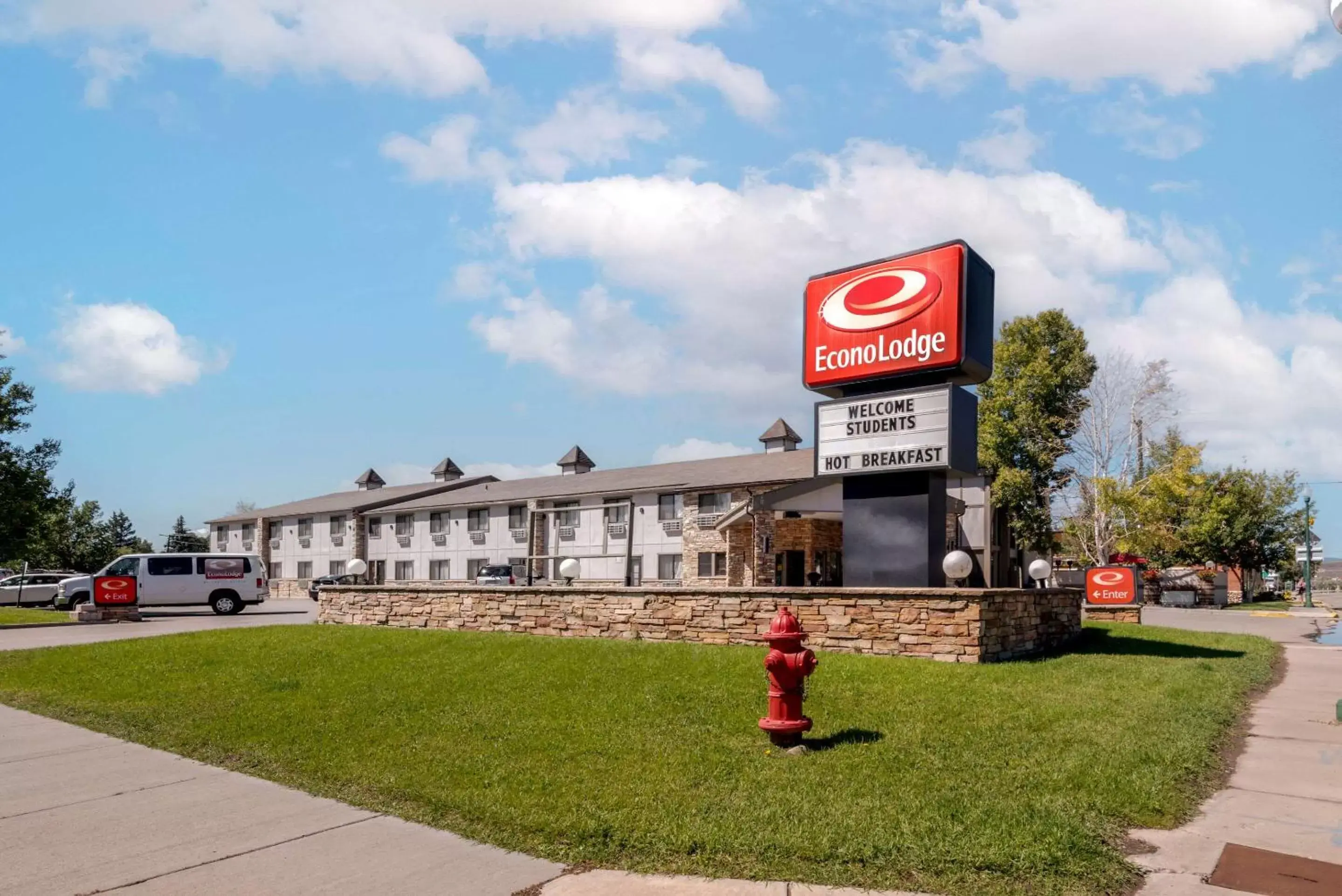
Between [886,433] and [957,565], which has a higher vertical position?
[886,433]

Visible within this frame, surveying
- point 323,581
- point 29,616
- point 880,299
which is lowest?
point 323,581

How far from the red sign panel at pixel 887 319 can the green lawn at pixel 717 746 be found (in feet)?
15.8

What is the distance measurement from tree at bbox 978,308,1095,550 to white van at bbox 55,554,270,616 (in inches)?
1133

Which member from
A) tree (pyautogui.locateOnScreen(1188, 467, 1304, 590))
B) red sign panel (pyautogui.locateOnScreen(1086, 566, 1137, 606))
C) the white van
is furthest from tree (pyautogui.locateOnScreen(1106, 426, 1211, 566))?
the white van

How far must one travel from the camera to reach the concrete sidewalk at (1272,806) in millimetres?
5148

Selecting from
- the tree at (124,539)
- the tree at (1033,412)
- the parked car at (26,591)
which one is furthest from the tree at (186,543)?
the tree at (1033,412)

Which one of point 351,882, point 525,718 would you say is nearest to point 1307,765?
point 525,718

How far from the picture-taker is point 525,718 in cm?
885

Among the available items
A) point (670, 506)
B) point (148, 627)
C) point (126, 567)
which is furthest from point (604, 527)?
point (148, 627)

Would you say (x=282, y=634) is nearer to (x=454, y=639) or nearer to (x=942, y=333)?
(x=454, y=639)

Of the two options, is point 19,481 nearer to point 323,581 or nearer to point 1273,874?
point 323,581

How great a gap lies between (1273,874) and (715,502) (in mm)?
34008

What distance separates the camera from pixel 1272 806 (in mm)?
6395

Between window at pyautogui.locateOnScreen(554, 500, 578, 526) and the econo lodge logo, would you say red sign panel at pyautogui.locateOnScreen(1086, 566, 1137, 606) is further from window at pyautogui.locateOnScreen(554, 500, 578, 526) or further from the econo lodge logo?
window at pyautogui.locateOnScreen(554, 500, 578, 526)
